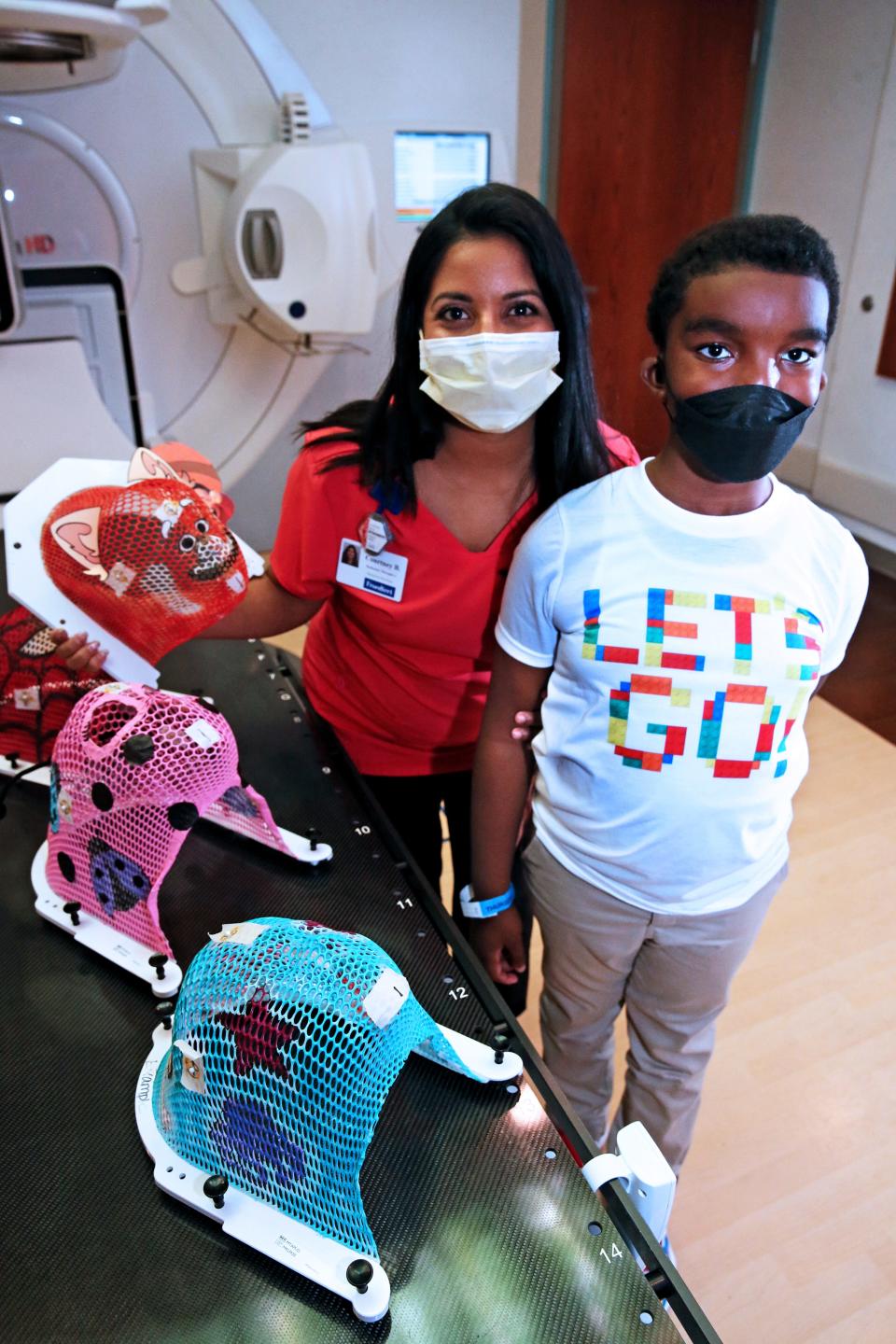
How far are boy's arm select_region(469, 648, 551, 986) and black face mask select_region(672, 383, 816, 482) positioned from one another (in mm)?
306

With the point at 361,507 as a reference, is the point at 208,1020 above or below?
below

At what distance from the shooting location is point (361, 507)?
1197 mm

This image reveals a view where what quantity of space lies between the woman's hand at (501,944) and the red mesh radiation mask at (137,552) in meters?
0.57

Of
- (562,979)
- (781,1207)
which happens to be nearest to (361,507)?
(562,979)

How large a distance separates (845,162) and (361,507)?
4.13 metres

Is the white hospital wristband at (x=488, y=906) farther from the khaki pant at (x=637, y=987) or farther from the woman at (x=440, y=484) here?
the woman at (x=440, y=484)

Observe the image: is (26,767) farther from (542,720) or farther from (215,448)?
(215,448)

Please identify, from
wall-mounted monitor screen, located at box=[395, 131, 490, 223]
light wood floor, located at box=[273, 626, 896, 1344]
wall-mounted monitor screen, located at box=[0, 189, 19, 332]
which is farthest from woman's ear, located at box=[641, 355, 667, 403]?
wall-mounted monitor screen, located at box=[395, 131, 490, 223]

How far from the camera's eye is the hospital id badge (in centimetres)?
120

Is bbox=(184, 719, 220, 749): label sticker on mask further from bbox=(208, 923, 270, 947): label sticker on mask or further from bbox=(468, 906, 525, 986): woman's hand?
bbox=(468, 906, 525, 986): woman's hand

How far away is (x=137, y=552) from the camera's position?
1092 millimetres

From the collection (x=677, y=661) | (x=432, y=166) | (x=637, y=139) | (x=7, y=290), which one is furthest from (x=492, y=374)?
(x=637, y=139)

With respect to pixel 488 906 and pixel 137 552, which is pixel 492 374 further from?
pixel 488 906

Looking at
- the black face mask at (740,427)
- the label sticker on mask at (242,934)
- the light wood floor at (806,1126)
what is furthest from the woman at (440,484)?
the light wood floor at (806,1126)
